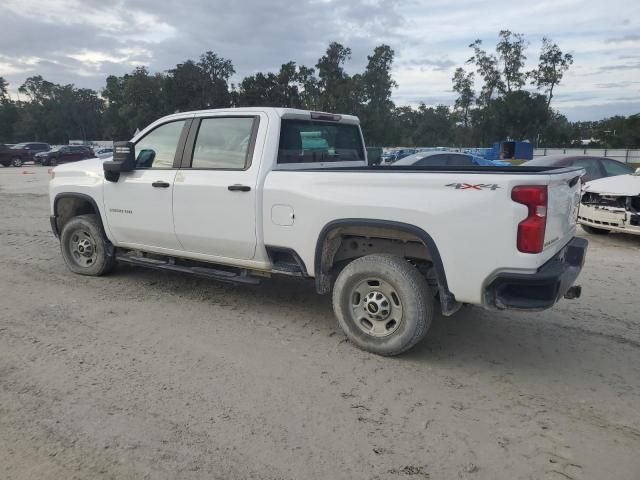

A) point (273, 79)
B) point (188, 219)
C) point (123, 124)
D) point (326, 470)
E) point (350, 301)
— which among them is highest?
point (273, 79)

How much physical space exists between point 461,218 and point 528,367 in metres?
1.39

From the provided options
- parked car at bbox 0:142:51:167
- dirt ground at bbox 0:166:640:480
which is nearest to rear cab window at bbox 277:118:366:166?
dirt ground at bbox 0:166:640:480

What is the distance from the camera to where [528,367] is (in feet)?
12.9

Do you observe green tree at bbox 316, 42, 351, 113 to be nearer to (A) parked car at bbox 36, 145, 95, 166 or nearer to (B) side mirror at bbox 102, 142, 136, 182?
(A) parked car at bbox 36, 145, 95, 166

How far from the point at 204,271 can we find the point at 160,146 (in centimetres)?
144

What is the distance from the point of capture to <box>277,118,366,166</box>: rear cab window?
15.5 ft

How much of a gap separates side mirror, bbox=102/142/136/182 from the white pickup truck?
0.01 metres

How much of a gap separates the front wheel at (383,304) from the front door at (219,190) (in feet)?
3.39

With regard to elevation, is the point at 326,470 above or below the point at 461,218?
below

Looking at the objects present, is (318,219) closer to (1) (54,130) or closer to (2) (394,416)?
(2) (394,416)

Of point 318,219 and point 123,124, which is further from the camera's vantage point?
point 123,124

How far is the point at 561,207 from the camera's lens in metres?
3.72

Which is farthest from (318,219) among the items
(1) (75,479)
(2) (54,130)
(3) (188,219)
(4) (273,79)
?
(2) (54,130)

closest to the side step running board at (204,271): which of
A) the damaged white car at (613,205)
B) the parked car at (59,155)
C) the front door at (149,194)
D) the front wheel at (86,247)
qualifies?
the front door at (149,194)
